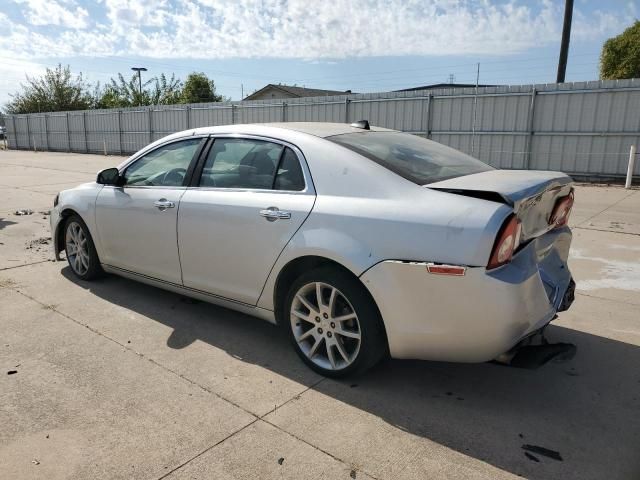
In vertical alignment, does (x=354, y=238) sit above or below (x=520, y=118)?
below

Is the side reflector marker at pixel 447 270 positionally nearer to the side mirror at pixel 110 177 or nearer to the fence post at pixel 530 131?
the side mirror at pixel 110 177

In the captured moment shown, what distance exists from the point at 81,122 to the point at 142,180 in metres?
33.1

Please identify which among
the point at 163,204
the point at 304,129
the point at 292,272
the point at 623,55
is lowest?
the point at 292,272

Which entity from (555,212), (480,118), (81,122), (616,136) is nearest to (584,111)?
(616,136)

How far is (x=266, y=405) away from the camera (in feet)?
9.74

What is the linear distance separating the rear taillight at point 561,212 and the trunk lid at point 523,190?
0.03 m

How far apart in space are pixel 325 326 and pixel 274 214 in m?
0.78

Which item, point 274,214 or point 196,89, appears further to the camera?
point 196,89

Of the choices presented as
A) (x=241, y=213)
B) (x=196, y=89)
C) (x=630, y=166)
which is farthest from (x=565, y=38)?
(x=196, y=89)

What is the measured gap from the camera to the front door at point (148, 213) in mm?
4059

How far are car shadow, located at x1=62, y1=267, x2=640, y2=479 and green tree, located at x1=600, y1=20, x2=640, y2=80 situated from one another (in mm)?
28223

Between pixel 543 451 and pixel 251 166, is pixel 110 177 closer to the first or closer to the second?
pixel 251 166

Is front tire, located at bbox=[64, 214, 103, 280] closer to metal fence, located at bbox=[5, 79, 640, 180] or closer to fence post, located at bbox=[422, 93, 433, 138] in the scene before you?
metal fence, located at bbox=[5, 79, 640, 180]

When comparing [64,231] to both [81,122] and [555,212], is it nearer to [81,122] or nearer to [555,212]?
[555,212]
